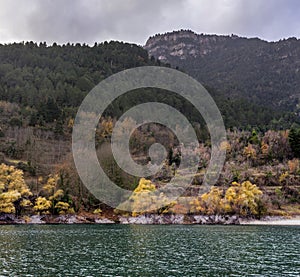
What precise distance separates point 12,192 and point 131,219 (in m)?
23.4

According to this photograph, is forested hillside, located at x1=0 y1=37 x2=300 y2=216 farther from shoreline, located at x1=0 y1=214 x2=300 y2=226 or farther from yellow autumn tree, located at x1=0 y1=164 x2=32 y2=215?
shoreline, located at x1=0 y1=214 x2=300 y2=226

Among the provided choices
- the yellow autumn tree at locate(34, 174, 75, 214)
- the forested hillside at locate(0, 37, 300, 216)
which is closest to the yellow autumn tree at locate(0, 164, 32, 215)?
the forested hillside at locate(0, 37, 300, 216)

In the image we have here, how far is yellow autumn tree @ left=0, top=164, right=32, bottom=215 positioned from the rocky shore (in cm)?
212

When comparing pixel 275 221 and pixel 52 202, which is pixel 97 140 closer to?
pixel 52 202

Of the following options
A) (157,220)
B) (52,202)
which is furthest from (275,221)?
(52,202)

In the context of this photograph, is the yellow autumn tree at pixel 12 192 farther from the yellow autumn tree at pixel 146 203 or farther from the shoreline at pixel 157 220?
the yellow autumn tree at pixel 146 203

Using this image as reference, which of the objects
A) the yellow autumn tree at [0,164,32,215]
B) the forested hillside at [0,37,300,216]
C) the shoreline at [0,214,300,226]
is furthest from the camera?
the forested hillside at [0,37,300,216]

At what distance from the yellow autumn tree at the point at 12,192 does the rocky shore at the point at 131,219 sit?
2117mm

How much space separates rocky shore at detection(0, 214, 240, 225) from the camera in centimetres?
7862

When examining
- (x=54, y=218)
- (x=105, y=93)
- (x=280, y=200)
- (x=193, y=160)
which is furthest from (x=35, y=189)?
(x=105, y=93)

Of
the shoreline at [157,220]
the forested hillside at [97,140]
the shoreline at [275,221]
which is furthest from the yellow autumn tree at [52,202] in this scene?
the shoreline at [275,221]

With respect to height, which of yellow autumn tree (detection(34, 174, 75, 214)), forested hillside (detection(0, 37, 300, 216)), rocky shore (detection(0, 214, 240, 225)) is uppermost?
forested hillside (detection(0, 37, 300, 216))

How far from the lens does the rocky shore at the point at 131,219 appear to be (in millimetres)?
78625

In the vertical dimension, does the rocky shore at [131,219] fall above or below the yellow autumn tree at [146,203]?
below
